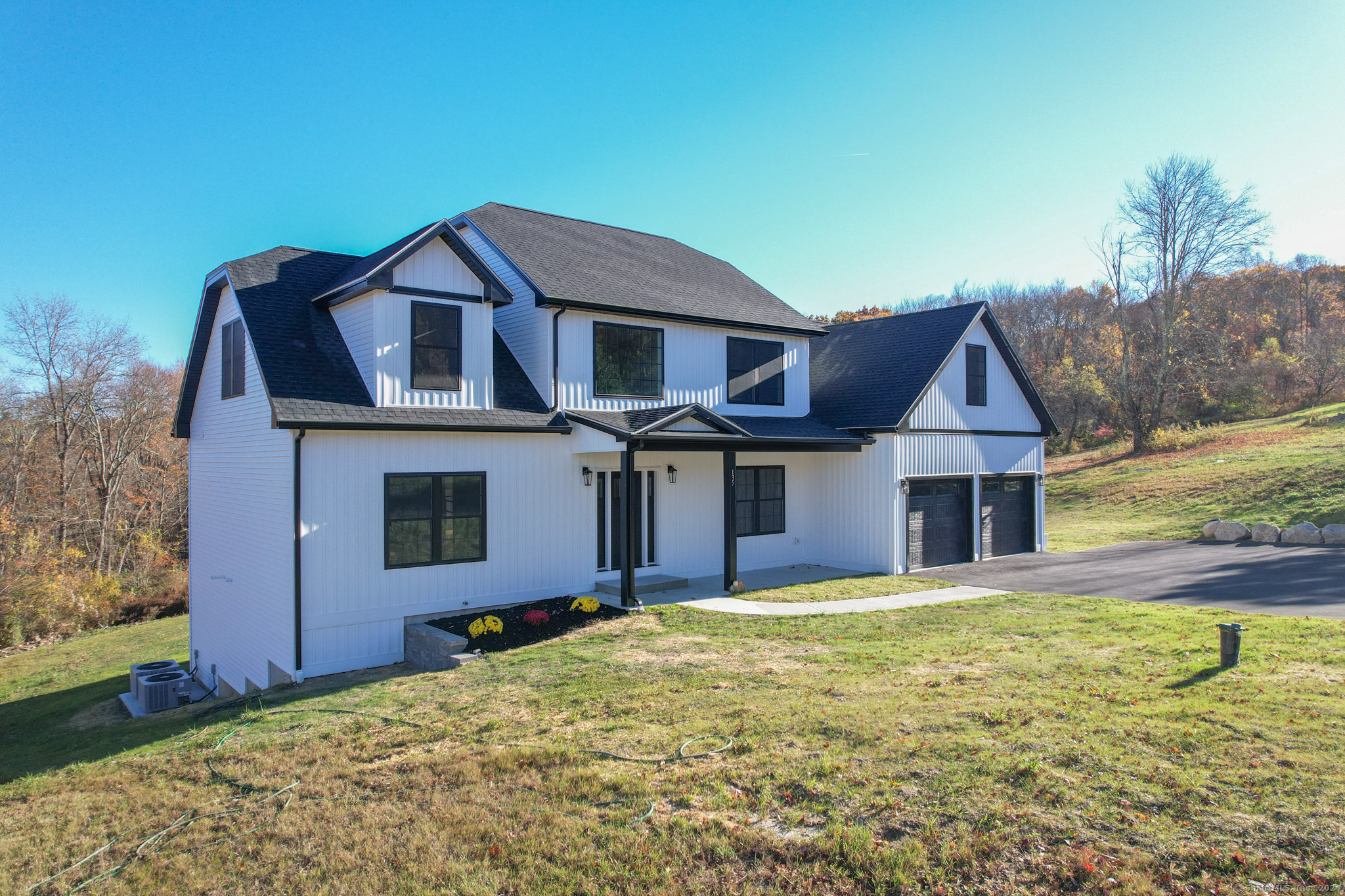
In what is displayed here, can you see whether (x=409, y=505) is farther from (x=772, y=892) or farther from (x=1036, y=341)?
(x=1036, y=341)

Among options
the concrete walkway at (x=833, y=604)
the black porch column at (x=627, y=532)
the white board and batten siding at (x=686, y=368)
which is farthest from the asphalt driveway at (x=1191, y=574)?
the black porch column at (x=627, y=532)

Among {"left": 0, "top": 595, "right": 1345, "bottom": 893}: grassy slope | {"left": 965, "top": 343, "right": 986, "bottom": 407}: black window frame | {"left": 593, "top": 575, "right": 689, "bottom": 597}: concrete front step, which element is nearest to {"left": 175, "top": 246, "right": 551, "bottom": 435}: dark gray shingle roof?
{"left": 593, "top": 575, "right": 689, "bottom": 597}: concrete front step

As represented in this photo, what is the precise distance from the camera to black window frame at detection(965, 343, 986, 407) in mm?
18594

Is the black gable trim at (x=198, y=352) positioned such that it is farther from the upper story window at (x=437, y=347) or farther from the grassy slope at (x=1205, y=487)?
the grassy slope at (x=1205, y=487)

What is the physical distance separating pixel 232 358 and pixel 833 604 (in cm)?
1162

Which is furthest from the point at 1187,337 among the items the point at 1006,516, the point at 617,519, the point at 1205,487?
the point at 617,519

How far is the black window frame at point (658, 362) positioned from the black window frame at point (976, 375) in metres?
8.03

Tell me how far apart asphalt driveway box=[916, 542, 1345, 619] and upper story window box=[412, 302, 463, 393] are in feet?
35.9

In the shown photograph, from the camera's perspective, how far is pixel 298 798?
600 cm

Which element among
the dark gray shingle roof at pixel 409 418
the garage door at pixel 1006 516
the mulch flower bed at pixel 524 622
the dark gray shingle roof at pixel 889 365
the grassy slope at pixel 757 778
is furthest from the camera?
the garage door at pixel 1006 516

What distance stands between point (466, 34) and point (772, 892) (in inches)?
645

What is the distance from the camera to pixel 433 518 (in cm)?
1208

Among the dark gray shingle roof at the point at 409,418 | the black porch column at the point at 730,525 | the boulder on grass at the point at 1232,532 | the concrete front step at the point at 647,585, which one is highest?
the dark gray shingle roof at the point at 409,418

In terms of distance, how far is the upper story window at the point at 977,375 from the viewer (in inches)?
732
